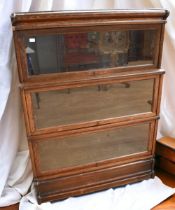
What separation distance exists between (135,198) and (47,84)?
2.83 feet

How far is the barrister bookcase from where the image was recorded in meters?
1.05

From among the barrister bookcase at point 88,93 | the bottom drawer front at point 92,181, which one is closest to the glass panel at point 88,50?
the barrister bookcase at point 88,93

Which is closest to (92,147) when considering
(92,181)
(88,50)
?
(92,181)

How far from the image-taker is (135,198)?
140 centimetres

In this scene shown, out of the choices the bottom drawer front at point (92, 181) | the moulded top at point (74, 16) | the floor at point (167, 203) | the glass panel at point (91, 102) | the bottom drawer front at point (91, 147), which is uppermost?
the moulded top at point (74, 16)

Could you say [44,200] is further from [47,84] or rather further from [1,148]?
[47,84]

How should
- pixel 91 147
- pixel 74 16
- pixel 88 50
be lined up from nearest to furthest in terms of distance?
1. pixel 74 16
2. pixel 88 50
3. pixel 91 147

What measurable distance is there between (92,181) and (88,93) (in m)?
0.55

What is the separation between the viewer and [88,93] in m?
1.19

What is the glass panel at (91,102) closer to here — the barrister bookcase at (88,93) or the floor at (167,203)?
the barrister bookcase at (88,93)

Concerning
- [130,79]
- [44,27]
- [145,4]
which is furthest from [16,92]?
[145,4]

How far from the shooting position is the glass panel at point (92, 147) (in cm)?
127

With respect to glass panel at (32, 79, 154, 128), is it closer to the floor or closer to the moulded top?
the moulded top

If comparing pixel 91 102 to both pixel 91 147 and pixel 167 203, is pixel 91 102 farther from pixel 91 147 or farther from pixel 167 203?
pixel 167 203
